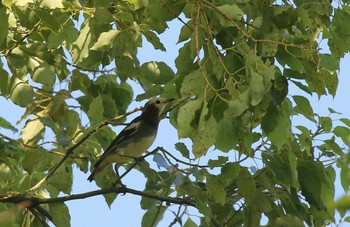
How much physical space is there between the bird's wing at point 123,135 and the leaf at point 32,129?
633 millimetres

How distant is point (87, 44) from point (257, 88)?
172cm

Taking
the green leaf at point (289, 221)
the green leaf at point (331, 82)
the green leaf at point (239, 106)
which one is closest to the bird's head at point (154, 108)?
the green leaf at point (289, 221)

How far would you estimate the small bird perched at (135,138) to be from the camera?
5.73 m

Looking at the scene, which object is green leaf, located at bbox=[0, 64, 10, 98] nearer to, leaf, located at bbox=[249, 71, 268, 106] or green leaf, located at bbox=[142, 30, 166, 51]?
green leaf, located at bbox=[142, 30, 166, 51]

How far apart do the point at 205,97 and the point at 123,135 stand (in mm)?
3159

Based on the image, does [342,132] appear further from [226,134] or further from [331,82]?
[226,134]

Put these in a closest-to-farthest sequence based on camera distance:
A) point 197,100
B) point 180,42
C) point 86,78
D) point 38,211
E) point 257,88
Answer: point 257,88 → point 197,100 → point 180,42 → point 38,211 → point 86,78

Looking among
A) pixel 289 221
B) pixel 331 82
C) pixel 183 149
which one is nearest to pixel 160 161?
pixel 183 149

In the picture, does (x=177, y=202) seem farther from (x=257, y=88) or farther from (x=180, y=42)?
(x=257, y=88)

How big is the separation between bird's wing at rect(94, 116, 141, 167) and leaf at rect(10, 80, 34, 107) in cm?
126

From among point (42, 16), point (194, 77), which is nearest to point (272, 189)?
point (194, 77)

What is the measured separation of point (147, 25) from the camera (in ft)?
14.6

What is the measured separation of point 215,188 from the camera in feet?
13.5

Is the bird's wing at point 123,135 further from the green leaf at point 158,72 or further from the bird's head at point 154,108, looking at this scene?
the green leaf at point 158,72
